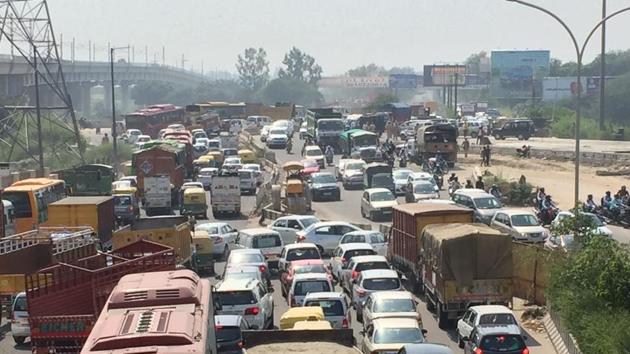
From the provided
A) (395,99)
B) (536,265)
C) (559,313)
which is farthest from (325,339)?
(395,99)

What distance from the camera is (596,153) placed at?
7312cm

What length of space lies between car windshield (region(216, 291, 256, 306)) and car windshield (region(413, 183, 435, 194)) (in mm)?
25277

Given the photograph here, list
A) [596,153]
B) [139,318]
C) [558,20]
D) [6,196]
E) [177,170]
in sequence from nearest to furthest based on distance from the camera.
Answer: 1. [139,318]
2. [558,20]
3. [6,196]
4. [177,170]
5. [596,153]

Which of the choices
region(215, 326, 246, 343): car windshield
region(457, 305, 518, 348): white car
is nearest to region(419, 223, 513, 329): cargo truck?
region(457, 305, 518, 348): white car

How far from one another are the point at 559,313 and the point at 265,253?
13.3 meters

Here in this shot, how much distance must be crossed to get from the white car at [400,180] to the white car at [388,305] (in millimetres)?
28559

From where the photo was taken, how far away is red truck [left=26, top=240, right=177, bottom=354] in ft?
55.5

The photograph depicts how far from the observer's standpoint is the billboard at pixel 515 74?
15075 centimetres

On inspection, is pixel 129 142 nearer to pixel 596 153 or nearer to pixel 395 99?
pixel 596 153

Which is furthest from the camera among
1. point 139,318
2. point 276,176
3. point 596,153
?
point 596,153

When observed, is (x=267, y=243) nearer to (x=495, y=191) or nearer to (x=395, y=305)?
(x=395, y=305)

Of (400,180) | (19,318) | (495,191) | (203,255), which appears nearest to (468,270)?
(19,318)

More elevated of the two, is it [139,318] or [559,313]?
[139,318]

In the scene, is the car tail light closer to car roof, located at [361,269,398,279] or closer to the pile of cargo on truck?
car roof, located at [361,269,398,279]
